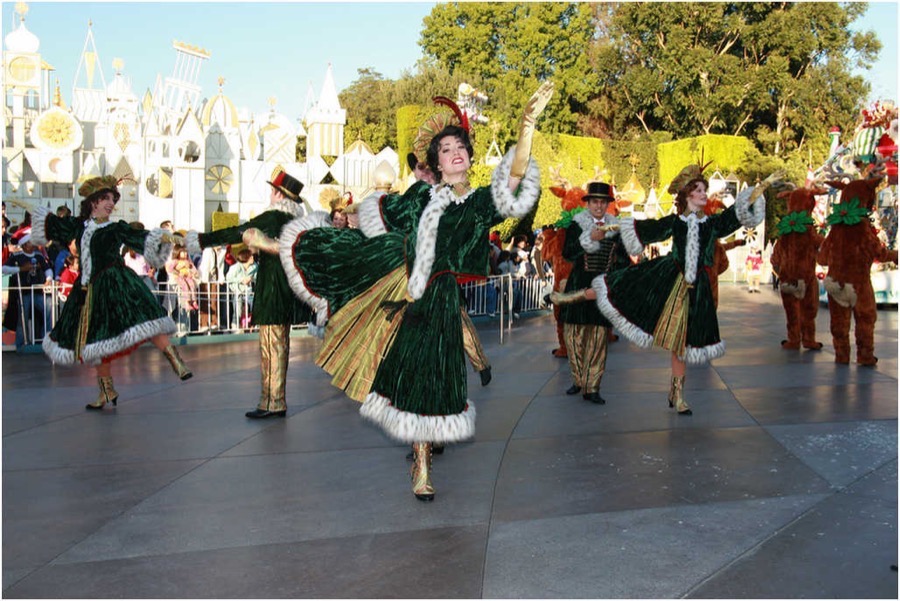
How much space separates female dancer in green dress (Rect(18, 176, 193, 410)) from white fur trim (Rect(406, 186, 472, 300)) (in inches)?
134

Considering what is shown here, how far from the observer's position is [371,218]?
5.24 m

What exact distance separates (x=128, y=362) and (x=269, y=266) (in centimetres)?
431

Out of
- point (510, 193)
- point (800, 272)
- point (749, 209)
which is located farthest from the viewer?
point (800, 272)

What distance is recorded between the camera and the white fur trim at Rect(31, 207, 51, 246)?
25.5 ft

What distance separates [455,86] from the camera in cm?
4434

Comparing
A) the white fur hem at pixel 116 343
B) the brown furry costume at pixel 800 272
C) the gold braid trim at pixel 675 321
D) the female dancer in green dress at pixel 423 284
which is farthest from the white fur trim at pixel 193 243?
the brown furry costume at pixel 800 272

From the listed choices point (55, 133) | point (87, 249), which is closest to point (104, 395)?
point (87, 249)

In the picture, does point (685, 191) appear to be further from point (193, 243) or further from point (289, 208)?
point (193, 243)

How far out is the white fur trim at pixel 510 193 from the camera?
466 centimetres

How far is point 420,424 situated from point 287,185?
2986 millimetres

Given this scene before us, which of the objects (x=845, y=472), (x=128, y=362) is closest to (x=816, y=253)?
(x=845, y=472)

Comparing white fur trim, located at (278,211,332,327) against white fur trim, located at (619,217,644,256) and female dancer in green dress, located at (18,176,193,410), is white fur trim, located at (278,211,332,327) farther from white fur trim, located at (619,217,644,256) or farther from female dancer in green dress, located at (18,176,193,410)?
white fur trim, located at (619,217,644,256)

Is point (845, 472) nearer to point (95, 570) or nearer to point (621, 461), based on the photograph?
point (621, 461)

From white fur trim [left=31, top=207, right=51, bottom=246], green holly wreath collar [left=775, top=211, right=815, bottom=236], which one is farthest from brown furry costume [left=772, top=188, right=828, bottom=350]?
white fur trim [left=31, top=207, right=51, bottom=246]
